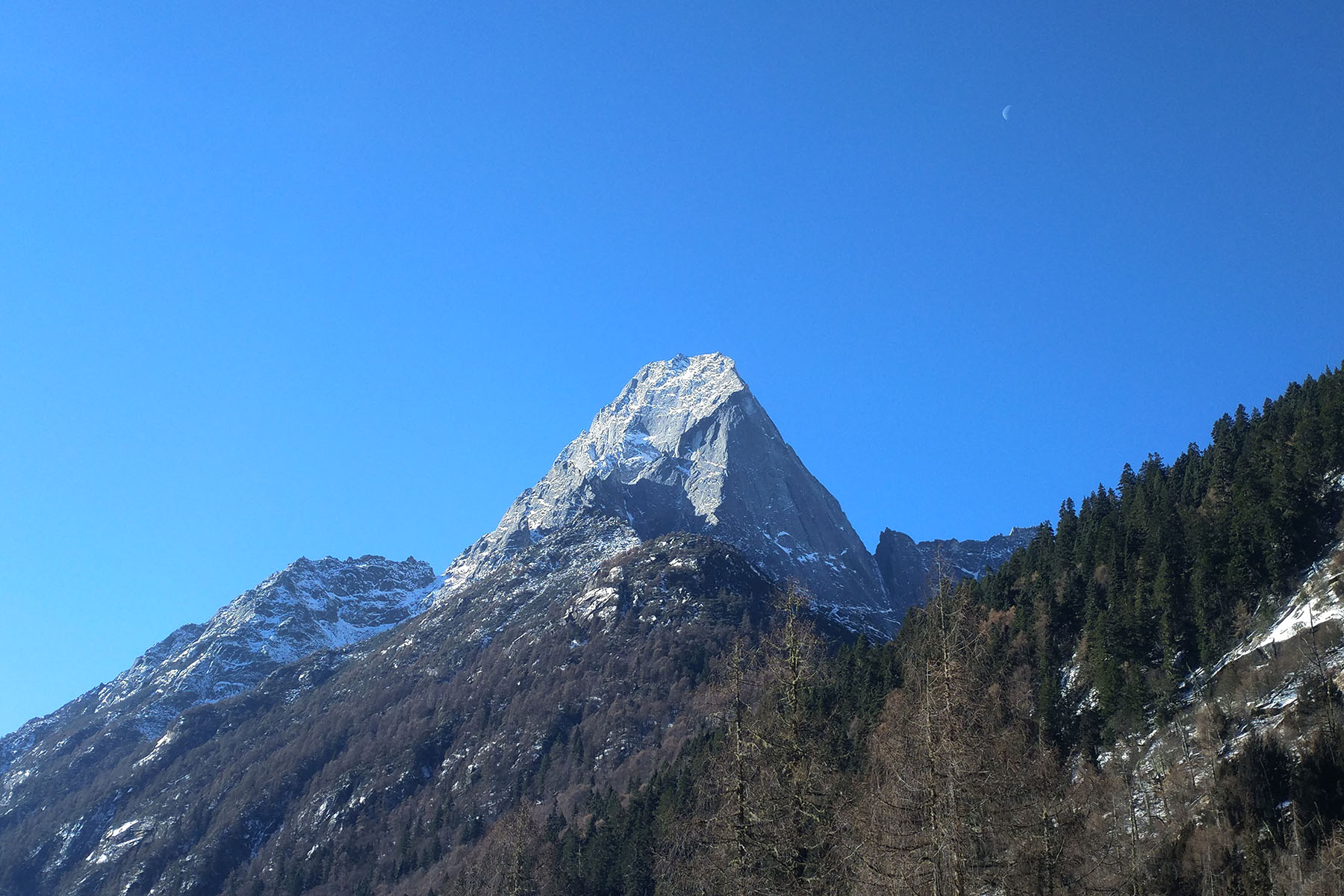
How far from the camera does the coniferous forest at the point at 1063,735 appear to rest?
1172 inches

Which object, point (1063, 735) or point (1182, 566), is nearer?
point (1063, 735)

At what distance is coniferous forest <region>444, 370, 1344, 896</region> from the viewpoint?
2977 cm

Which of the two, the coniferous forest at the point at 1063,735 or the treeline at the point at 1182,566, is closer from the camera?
the coniferous forest at the point at 1063,735

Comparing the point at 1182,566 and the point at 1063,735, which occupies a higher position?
the point at 1182,566

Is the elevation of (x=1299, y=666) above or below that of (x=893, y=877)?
above

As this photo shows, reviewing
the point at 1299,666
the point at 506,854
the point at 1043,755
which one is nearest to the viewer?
the point at 1043,755

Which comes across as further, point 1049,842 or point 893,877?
point 1049,842

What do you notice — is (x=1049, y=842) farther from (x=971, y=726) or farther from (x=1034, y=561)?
(x=1034, y=561)

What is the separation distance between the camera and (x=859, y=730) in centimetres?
8756

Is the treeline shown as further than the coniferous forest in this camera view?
Yes

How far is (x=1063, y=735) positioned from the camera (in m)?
73.1

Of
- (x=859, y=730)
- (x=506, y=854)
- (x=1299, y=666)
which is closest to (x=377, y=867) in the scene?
(x=506, y=854)

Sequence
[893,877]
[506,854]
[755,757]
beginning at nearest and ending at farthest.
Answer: [893,877] < [755,757] < [506,854]

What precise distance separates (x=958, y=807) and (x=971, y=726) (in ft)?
7.62
